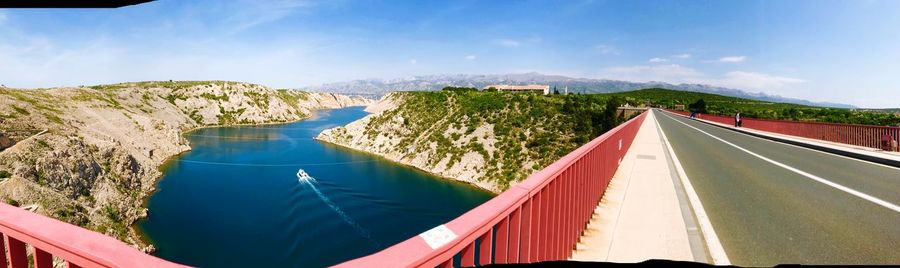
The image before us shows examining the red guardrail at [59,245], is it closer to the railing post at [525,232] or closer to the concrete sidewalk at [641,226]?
the railing post at [525,232]

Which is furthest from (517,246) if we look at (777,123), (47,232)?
(777,123)

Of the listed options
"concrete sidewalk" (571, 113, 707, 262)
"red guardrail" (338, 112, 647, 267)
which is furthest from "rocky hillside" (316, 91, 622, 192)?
"red guardrail" (338, 112, 647, 267)

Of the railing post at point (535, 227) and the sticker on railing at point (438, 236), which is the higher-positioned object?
the sticker on railing at point (438, 236)

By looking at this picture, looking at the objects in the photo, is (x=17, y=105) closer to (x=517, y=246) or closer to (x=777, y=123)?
(x=517, y=246)

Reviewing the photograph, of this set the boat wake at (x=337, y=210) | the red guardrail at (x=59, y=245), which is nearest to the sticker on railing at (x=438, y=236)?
the red guardrail at (x=59, y=245)

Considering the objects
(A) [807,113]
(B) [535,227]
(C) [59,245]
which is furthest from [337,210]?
(A) [807,113]

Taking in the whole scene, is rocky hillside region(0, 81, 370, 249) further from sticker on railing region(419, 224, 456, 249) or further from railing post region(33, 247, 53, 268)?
sticker on railing region(419, 224, 456, 249)
